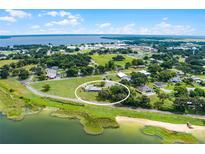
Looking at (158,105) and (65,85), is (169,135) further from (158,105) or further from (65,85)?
(65,85)

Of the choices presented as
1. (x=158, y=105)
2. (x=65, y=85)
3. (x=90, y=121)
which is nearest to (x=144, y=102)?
(x=158, y=105)

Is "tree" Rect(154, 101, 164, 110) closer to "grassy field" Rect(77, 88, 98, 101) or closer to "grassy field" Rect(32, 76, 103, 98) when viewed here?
"grassy field" Rect(77, 88, 98, 101)

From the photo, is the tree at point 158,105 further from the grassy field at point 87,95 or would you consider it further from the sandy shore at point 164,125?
the grassy field at point 87,95

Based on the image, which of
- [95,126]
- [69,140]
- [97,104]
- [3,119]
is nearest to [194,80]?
[97,104]

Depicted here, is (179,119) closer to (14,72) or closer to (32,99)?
(32,99)

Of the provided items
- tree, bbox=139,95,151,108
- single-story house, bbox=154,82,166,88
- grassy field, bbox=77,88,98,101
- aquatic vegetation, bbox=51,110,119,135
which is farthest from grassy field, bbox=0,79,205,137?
single-story house, bbox=154,82,166,88

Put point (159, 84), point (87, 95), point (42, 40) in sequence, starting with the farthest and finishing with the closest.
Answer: point (42, 40) → point (159, 84) → point (87, 95)
